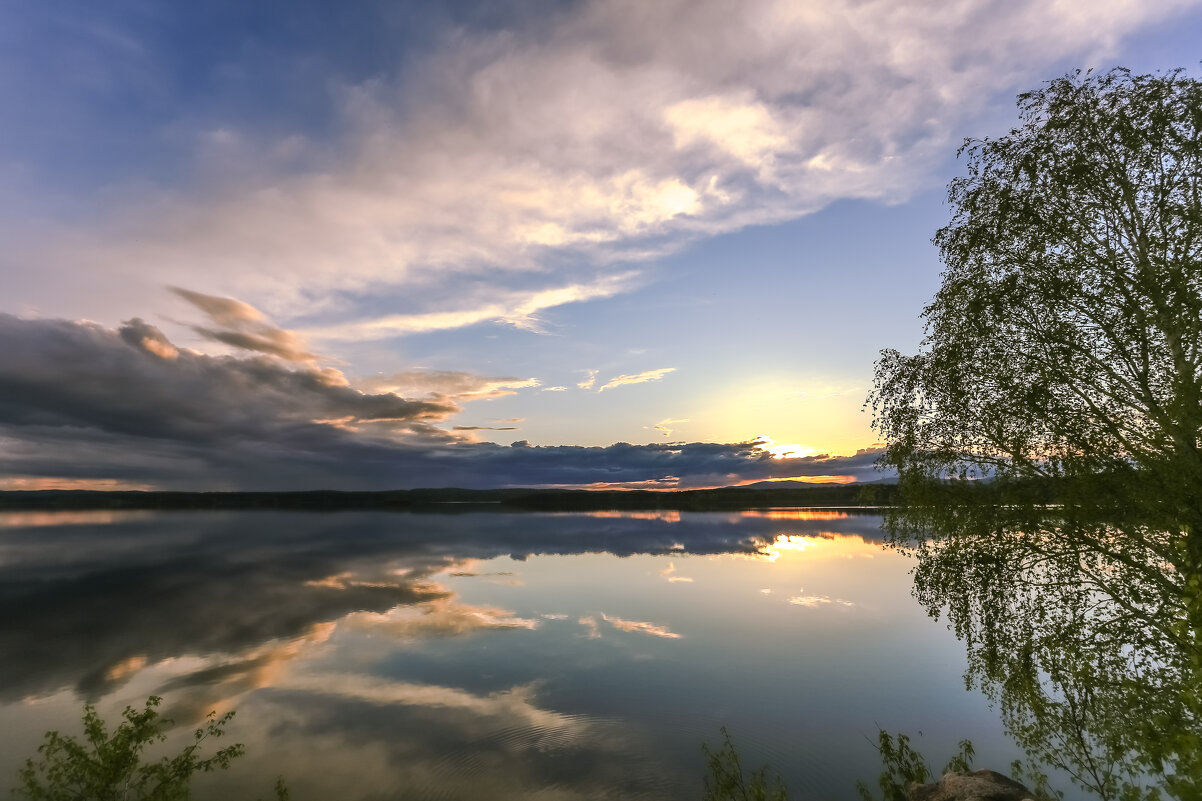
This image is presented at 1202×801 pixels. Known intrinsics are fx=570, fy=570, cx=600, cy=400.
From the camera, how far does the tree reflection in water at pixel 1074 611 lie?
14.4 metres

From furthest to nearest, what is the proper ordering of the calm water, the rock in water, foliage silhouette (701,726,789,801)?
the calm water → foliage silhouette (701,726,789,801) → the rock in water

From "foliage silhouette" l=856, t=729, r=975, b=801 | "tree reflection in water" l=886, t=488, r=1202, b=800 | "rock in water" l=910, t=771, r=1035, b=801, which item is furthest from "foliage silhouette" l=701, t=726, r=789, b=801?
"tree reflection in water" l=886, t=488, r=1202, b=800

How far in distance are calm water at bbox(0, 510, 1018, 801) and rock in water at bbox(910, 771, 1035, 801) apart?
3174mm

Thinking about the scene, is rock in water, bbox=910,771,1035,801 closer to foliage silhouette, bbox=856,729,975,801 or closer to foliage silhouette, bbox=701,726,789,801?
foliage silhouette, bbox=856,729,975,801

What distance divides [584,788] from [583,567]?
49.0m

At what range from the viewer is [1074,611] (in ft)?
51.8

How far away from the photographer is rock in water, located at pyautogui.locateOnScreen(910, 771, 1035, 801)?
13.1m

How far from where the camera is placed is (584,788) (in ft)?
54.2

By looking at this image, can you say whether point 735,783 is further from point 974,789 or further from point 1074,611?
point 1074,611

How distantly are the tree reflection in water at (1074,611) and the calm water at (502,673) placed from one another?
323 centimetres

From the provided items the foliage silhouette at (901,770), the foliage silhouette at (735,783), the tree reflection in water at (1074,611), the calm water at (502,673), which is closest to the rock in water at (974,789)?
the foliage silhouette at (901,770)

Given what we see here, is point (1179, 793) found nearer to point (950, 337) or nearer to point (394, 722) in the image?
point (950, 337)

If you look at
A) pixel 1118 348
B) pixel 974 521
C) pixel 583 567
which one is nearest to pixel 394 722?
pixel 974 521

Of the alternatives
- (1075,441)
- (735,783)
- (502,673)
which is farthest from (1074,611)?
Result: (502,673)
